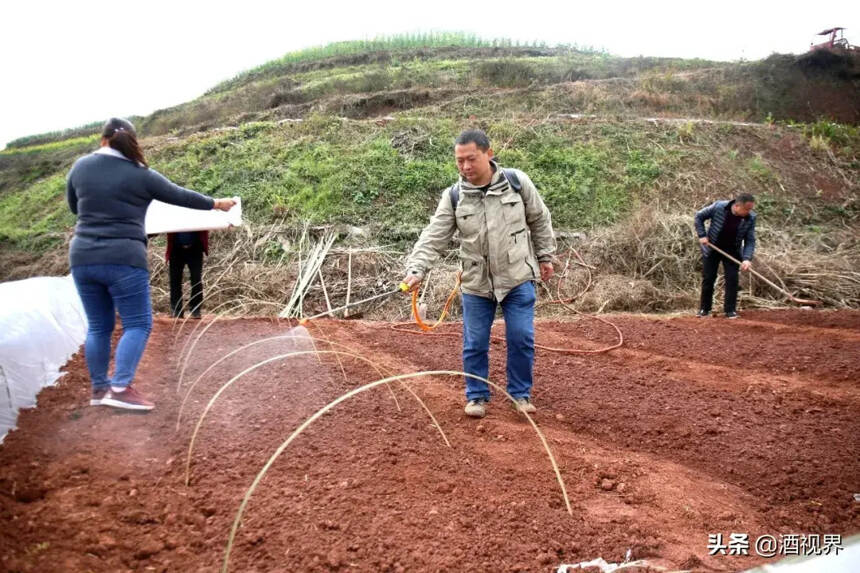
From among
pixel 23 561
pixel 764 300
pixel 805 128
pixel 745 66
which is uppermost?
pixel 745 66

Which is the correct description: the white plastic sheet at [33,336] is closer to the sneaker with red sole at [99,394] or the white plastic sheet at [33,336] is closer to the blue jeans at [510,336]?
the sneaker with red sole at [99,394]

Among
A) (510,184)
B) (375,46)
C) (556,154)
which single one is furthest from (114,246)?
(375,46)

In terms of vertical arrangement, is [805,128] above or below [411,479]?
above

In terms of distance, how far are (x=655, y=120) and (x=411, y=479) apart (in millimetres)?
13020

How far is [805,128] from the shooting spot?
1308 cm

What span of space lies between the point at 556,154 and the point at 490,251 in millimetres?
9108

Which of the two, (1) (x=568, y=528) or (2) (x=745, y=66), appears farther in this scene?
(2) (x=745, y=66)

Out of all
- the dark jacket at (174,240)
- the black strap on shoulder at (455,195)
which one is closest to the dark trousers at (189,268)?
the dark jacket at (174,240)

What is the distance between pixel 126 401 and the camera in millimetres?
2912

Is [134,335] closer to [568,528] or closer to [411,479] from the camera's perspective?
[411,479]

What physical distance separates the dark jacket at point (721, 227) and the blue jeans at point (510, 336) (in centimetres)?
387

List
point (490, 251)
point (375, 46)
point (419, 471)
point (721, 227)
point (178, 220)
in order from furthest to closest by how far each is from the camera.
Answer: point (375, 46)
point (721, 227)
point (178, 220)
point (490, 251)
point (419, 471)

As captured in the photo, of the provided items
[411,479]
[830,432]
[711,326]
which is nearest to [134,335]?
[411,479]

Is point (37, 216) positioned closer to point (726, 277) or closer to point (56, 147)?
point (56, 147)
